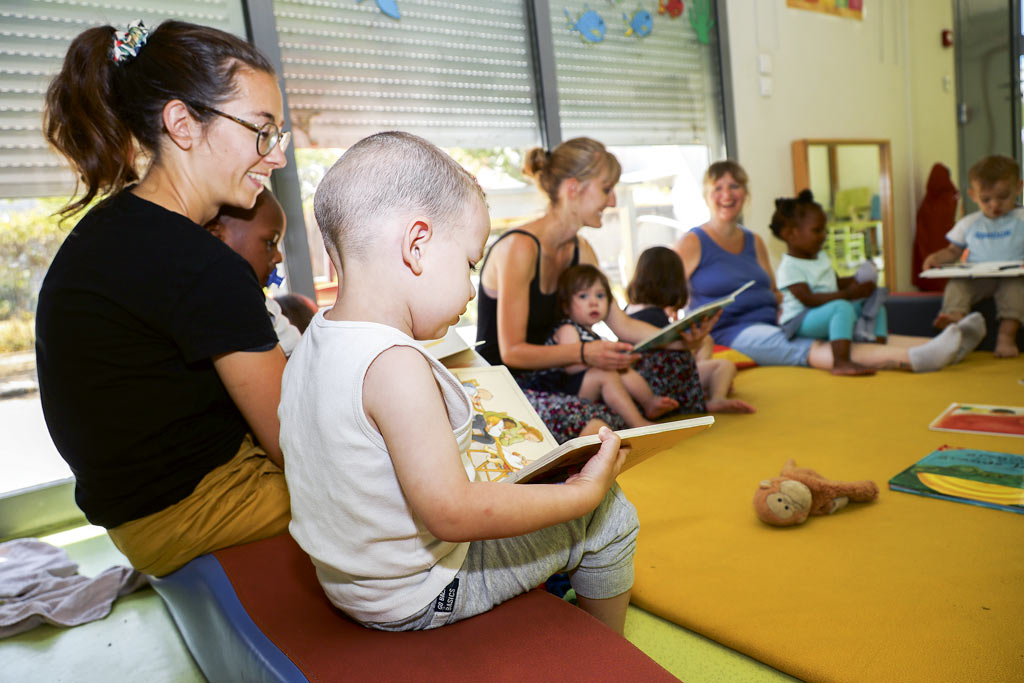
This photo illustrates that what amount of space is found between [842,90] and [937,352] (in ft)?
8.82

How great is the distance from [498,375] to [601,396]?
96 cm

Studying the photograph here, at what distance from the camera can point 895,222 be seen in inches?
204

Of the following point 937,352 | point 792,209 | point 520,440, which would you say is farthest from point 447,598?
point 792,209

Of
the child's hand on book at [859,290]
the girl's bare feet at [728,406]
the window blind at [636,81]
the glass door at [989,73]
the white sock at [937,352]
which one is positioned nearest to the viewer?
the girl's bare feet at [728,406]

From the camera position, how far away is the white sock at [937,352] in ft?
9.33

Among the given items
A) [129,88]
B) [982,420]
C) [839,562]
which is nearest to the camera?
[129,88]

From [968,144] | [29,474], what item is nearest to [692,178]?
[968,144]

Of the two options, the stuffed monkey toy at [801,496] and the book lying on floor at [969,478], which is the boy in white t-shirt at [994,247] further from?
the stuffed monkey toy at [801,496]

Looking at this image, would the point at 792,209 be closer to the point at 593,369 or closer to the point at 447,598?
the point at 593,369

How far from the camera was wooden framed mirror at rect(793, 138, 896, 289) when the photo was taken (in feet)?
15.0

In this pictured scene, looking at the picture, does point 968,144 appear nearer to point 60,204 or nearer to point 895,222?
point 895,222

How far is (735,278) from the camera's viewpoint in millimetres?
3285

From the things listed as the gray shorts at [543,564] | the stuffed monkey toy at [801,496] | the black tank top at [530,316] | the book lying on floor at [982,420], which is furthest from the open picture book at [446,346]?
the book lying on floor at [982,420]

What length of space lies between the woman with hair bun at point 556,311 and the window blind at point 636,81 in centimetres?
137
